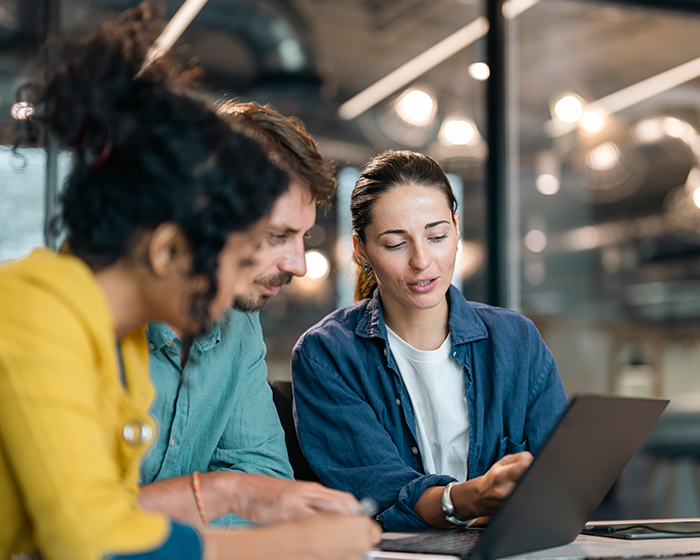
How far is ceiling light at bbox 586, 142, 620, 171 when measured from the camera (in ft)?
13.2

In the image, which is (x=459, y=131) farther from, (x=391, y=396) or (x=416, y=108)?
(x=391, y=396)

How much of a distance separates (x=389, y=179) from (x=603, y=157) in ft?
9.42

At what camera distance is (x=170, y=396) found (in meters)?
1.29

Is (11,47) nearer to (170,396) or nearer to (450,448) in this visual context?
(170,396)

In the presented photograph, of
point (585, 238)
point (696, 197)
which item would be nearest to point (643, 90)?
point (696, 197)

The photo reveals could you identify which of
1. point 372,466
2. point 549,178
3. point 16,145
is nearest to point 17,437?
point 16,145

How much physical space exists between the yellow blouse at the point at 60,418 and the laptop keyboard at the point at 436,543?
426 mm

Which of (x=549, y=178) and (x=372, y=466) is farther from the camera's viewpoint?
(x=549, y=178)

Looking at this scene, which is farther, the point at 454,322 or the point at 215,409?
the point at 454,322

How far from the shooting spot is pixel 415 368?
5.18 feet

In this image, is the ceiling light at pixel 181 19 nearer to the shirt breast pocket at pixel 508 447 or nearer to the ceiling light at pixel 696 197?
the shirt breast pocket at pixel 508 447

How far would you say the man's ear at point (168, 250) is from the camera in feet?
2.64

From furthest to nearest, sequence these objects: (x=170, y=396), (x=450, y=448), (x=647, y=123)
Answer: (x=647, y=123)
(x=450, y=448)
(x=170, y=396)

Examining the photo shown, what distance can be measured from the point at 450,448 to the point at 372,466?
0.22m
